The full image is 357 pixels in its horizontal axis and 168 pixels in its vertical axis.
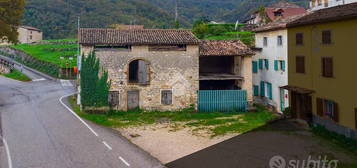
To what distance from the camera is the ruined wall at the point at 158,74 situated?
28266mm

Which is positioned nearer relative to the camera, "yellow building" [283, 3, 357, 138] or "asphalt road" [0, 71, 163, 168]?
"asphalt road" [0, 71, 163, 168]

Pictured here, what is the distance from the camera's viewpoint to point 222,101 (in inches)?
1170

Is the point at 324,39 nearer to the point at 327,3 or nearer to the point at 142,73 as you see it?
the point at 327,3

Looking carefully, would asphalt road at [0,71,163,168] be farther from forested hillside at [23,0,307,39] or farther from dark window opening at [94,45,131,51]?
forested hillside at [23,0,307,39]

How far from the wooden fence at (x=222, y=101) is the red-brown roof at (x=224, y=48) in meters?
3.74

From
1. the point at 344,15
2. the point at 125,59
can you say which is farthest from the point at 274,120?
the point at 125,59

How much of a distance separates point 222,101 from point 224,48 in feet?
18.7

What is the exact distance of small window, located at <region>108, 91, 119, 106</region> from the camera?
93.0ft

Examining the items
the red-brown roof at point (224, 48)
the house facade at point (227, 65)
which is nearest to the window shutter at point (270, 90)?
the house facade at point (227, 65)

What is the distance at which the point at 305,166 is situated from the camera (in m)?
15.2

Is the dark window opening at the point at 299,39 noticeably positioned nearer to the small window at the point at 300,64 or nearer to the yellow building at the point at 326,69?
the yellow building at the point at 326,69

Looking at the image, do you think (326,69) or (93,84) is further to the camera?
(93,84)

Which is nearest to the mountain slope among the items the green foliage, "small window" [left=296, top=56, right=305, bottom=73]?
the green foliage

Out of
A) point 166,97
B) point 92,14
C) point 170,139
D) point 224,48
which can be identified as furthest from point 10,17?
point 92,14
